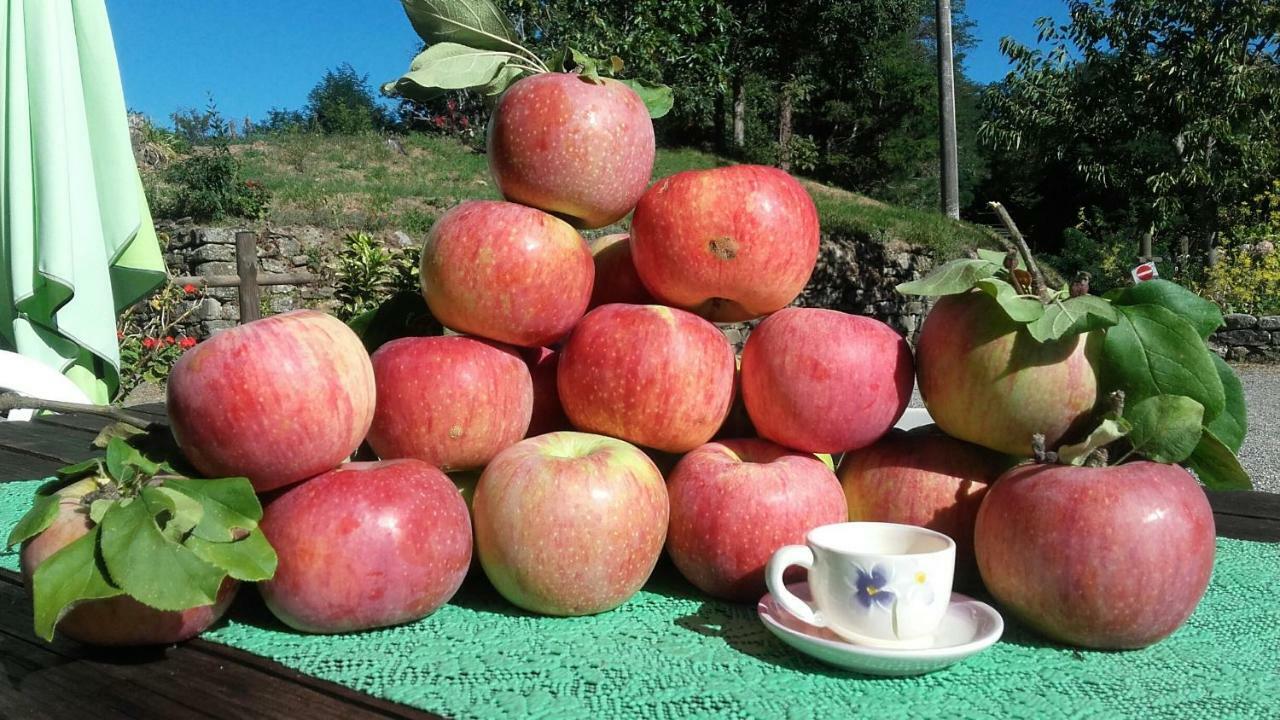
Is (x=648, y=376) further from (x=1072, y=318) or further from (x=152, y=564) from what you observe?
(x=152, y=564)

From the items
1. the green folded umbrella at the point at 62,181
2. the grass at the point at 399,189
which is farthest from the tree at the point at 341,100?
the green folded umbrella at the point at 62,181

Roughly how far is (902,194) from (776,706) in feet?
83.6

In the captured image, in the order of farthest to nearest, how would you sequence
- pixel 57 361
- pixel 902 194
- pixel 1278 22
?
pixel 902 194 < pixel 1278 22 < pixel 57 361

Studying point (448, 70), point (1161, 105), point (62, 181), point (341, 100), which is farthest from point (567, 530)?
point (341, 100)

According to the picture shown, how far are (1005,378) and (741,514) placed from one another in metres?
0.43

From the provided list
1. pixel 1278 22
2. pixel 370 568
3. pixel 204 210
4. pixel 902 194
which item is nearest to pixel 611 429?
pixel 370 568

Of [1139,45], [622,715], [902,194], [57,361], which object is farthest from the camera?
[902,194]

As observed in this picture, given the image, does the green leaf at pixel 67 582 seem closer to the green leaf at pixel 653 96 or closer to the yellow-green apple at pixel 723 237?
the yellow-green apple at pixel 723 237

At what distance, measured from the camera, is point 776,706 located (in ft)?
2.88

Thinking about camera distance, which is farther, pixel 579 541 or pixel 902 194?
pixel 902 194

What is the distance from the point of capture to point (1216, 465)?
4.02ft

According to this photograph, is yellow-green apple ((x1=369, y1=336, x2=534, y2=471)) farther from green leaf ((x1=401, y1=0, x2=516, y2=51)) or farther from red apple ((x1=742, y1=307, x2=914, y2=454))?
green leaf ((x1=401, y1=0, x2=516, y2=51))

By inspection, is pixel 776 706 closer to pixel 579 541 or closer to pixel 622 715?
pixel 622 715

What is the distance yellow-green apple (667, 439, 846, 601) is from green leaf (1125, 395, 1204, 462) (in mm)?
420
